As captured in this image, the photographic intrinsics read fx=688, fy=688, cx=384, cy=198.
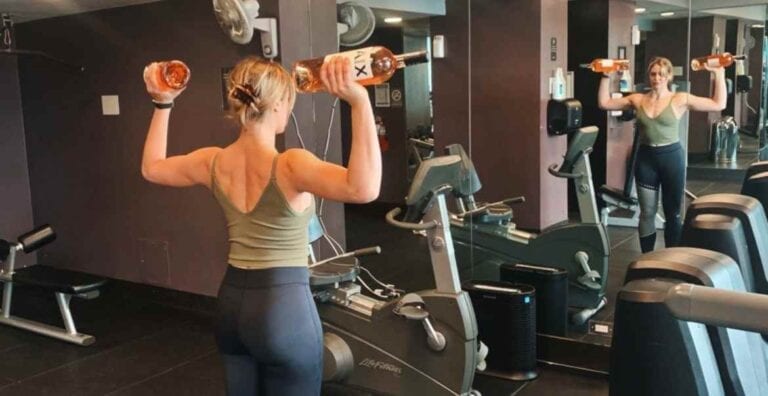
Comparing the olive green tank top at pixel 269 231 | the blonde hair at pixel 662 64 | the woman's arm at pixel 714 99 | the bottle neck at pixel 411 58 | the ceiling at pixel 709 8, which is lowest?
the olive green tank top at pixel 269 231

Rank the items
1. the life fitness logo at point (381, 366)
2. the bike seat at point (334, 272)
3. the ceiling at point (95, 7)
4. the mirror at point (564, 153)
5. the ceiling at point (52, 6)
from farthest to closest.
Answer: the ceiling at point (52, 6), the ceiling at point (95, 7), the mirror at point (564, 153), the bike seat at point (334, 272), the life fitness logo at point (381, 366)

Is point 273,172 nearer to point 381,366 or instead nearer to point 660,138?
point 381,366

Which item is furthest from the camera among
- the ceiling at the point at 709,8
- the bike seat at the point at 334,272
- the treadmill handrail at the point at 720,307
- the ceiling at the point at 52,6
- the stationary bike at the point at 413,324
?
the ceiling at the point at 52,6

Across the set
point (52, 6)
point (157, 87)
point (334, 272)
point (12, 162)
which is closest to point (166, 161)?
point (157, 87)

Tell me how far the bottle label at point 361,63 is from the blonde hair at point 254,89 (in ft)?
0.84

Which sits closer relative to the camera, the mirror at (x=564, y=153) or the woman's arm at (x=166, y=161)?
the woman's arm at (x=166, y=161)

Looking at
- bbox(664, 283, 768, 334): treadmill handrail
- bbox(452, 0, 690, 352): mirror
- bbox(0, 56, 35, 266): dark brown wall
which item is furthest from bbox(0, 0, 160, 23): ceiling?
bbox(664, 283, 768, 334): treadmill handrail

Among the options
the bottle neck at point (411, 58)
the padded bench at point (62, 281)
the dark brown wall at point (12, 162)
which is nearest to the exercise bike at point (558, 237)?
the bottle neck at point (411, 58)

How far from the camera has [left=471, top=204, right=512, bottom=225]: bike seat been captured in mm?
3891

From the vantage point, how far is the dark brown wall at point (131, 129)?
3.99 m

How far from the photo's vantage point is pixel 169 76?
204cm

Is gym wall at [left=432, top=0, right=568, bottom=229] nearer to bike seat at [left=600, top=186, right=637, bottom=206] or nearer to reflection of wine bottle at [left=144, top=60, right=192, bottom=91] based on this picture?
bike seat at [left=600, top=186, right=637, bottom=206]

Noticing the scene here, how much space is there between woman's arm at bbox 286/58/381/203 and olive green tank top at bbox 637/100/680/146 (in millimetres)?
2267

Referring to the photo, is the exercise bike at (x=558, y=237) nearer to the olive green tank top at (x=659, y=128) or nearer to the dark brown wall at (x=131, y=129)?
the olive green tank top at (x=659, y=128)
